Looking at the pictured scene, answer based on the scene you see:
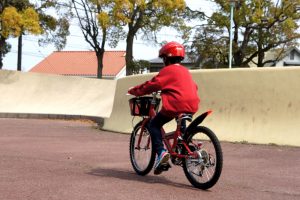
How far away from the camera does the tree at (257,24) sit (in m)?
36.7

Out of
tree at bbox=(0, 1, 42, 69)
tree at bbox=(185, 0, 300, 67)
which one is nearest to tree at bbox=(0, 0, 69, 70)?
tree at bbox=(0, 1, 42, 69)

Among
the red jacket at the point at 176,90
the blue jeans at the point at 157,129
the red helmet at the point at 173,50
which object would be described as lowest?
the blue jeans at the point at 157,129

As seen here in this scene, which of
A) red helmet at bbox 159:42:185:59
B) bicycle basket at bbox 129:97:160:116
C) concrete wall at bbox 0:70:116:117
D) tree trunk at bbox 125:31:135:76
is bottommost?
concrete wall at bbox 0:70:116:117

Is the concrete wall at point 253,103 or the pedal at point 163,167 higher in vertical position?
the concrete wall at point 253,103

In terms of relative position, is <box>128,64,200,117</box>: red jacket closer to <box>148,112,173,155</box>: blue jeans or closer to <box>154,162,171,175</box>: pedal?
<box>148,112,173,155</box>: blue jeans

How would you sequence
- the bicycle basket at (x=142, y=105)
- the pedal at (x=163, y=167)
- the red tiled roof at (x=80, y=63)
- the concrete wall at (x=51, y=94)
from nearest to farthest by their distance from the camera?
the pedal at (x=163, y=167), the bicycle basket at (x=142, y=105), the concrete wall at (x=51, y=94), the red tiled roof at (x=80, y=63)

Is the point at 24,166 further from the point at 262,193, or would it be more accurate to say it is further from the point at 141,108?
the point at 262,193

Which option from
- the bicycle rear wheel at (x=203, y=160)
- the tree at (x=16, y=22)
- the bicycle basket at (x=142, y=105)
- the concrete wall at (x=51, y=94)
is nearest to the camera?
the bicycle rear wheel at (x=203, y=160)

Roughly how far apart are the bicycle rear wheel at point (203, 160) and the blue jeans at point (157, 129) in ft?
1.15

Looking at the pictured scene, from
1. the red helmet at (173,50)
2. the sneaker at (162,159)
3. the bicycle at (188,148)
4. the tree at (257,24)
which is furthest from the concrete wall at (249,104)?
the tree at (257,24)

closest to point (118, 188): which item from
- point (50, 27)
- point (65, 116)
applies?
point (65, 116)

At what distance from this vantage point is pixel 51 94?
22953 mm

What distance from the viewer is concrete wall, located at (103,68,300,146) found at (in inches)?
379

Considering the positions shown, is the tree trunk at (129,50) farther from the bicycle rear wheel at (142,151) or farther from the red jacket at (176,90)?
the red jacket at (176,90)
